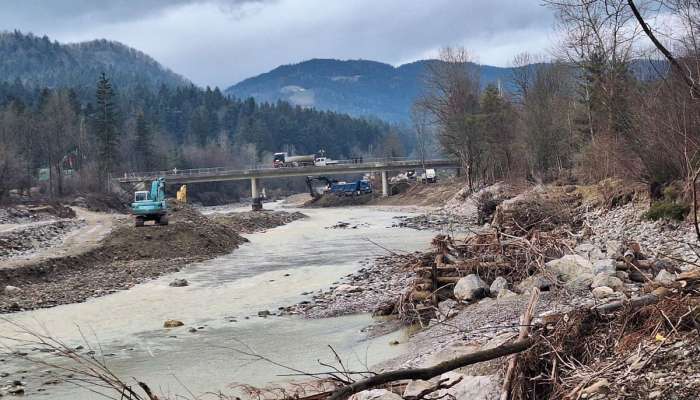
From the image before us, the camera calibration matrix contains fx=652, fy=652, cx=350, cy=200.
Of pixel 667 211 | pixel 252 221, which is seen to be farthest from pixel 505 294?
pixel 252 221

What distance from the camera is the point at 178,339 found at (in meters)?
14.8

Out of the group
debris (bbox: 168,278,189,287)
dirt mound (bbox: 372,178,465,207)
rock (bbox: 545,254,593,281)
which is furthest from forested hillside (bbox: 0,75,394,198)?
rock (bbox: 545,254,593,281)

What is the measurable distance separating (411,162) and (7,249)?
64.8 meters

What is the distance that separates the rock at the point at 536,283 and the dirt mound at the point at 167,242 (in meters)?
21.1

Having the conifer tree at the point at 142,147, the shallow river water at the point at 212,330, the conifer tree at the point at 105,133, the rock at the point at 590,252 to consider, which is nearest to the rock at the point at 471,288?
the shallow river water at the point at 212,330

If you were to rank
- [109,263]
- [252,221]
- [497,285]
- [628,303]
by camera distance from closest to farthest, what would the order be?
1. [628,303]
2. [497,285]
3. [109,263]
4. [252,221]

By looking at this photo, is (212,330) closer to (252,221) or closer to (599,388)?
(599,388)

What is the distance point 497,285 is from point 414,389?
904 centimetres

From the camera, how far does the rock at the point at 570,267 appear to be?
13.2 metres

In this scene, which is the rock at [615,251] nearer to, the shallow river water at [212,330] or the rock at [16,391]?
the shallow river water at [212,330]

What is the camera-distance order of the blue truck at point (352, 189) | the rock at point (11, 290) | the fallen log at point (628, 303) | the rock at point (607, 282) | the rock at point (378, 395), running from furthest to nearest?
1. the blue truck at point (352, 189)
2. the rock at point (11, 290)
3. the rock at point (607, 282)
4. the fallen log at point (628, 303)
5. the rock at point (378, 395)

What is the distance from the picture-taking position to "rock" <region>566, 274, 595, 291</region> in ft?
38.7

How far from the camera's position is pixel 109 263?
29281mm

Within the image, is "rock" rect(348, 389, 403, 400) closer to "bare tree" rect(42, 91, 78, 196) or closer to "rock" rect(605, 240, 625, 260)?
"rock" rect(605, 240, 625, 260)
